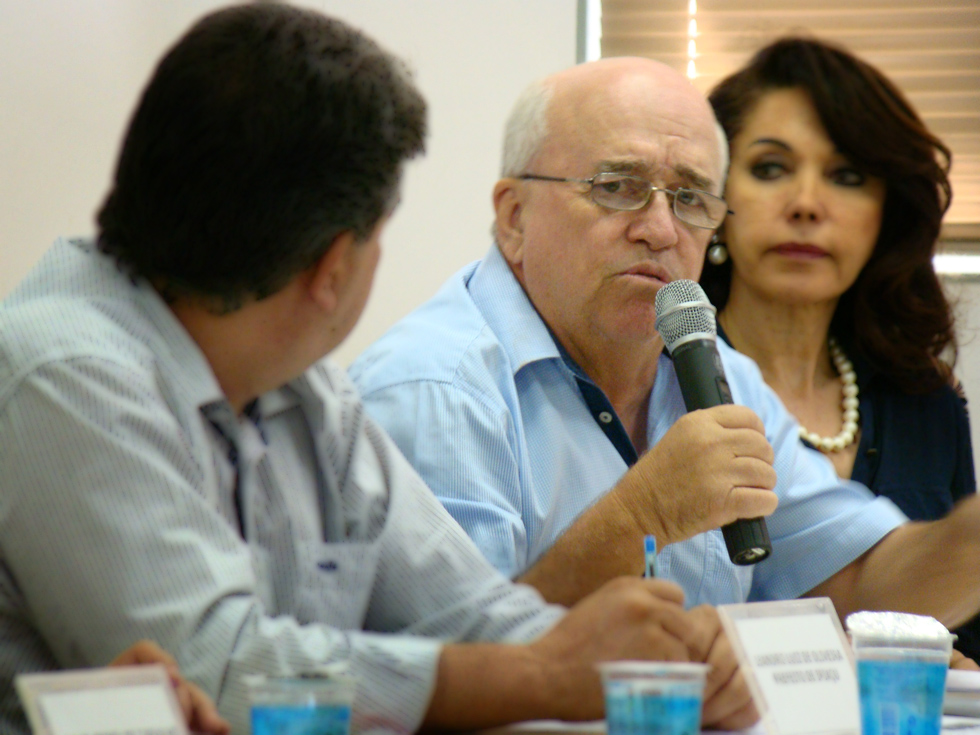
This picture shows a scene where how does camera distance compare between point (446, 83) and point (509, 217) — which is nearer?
point (509, 217)

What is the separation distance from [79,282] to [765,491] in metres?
0.85

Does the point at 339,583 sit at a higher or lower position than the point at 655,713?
lower

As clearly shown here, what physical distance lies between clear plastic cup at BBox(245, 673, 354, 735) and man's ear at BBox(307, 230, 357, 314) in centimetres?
43

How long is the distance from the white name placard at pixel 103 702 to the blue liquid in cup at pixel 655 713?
1.00 feet

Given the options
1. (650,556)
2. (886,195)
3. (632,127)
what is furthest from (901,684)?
(886,195)

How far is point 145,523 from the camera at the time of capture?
94cm

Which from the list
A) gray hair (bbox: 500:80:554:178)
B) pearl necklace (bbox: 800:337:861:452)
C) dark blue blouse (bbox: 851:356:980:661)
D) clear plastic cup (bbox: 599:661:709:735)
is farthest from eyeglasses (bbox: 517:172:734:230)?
clear plastic cup (bbox: 599:661:709:735)

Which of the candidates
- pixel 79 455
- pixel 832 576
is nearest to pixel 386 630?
pixel 79 455

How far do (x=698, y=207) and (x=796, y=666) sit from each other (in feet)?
3.63

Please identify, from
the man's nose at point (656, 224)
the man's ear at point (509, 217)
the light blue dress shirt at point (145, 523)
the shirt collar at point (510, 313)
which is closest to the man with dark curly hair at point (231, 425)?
the light blue dress shirt at point (145, 523)

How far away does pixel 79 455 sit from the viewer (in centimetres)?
94

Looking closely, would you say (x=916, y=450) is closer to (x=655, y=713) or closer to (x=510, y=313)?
(x=510, y=313)

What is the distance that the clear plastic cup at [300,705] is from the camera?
2.57 feet

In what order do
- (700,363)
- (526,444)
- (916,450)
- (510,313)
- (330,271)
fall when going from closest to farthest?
(330,271), (700,363), (526,444), (510,313), (916,450)
